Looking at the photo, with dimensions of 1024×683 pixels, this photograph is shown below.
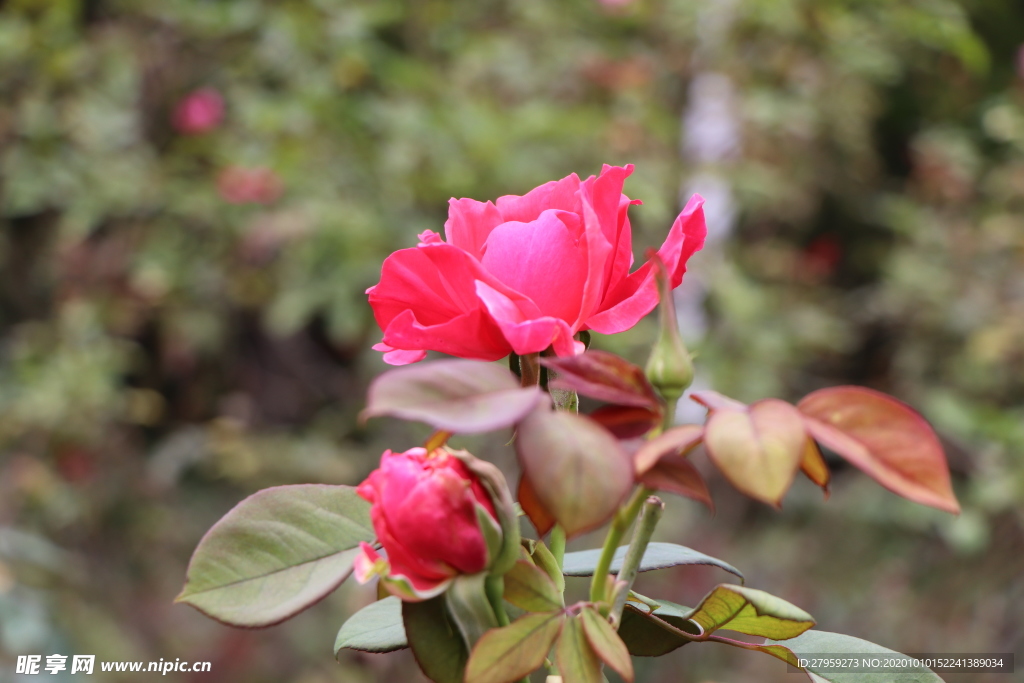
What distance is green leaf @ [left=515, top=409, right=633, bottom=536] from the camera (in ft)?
0.77

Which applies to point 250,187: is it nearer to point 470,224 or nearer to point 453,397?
point 470,224

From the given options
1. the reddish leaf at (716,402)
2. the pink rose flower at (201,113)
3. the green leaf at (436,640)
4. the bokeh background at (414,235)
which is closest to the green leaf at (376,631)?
the green leaf at (436,640)

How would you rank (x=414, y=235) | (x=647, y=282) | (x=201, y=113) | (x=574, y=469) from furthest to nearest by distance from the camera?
(x=201, y=113) → (x=414, y=235) → (x=647, y=282) → (x=574, y=469)

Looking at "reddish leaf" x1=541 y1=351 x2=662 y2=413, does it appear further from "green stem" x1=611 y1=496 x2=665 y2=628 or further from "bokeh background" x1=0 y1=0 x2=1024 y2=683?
"bokeh background" x1=0 y1=0 x2=1024 y2=683

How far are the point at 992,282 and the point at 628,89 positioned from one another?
109cm

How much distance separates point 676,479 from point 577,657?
0.07m

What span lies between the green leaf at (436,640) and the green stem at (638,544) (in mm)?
57

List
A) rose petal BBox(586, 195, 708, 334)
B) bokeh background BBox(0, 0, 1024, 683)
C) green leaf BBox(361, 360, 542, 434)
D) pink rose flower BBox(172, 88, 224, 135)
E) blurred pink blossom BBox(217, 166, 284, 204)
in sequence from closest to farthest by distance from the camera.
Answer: green leaf BBox(361, 360, 542, 434), rose petal BBox(586, 195, 708, 334), bokeh background BBox(0, 0, 1024, 683), blurred pink blossom BBox(217, 166, 284, 204), pink rose flower BBox(172, 88, 224, 135)

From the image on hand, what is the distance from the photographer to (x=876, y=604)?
190cm

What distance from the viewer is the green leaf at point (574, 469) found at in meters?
0.23

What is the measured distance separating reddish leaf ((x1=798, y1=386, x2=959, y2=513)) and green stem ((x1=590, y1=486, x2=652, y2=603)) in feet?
0.20

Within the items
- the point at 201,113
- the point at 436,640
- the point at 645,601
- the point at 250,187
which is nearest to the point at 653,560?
the point at 645,601

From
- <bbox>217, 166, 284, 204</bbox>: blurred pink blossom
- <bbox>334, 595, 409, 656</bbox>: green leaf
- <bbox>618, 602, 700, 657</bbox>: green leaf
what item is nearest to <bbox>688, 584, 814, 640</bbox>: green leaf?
<bbox>618, 602, 700, 657</bbox>: green leaf

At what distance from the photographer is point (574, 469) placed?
24 cm
